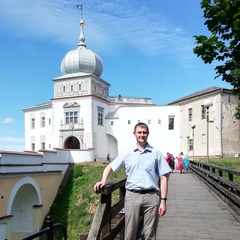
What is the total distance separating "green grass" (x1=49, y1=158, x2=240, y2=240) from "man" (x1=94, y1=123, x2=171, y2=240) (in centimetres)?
1589

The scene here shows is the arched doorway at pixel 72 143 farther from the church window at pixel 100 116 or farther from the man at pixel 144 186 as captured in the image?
the man at pixel 144 186

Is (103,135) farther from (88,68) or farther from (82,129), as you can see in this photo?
(88,68)

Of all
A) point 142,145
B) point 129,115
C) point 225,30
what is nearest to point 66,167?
point 129,115

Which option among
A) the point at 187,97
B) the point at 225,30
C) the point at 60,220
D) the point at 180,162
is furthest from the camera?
the point at 187,97

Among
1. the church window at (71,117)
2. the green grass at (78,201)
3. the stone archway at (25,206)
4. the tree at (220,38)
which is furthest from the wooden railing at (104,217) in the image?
the church window at (71,117)

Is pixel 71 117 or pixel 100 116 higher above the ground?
pixel 100 116

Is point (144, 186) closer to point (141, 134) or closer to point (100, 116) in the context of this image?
point (141, 134)

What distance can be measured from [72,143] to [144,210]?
42.7 meters

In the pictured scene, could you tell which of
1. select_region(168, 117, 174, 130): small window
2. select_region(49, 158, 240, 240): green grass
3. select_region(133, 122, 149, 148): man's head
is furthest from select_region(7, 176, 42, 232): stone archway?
select_region(168, 117, 174, 130): small window

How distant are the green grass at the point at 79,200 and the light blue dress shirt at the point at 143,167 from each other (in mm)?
16041

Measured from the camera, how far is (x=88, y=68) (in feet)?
156

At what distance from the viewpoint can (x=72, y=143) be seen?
153ft

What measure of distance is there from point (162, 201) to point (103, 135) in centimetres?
4118

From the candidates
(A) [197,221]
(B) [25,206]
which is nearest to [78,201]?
(B) [25,206]
